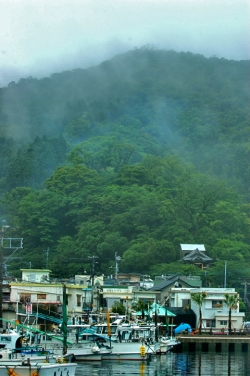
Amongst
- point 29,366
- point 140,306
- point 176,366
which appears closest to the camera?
point 29,366

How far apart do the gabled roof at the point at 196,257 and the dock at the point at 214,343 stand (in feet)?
117

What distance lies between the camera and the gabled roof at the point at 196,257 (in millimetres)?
91000

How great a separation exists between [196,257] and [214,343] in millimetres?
37231

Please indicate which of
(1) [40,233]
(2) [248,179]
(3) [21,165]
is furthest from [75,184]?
(2) [248,179]

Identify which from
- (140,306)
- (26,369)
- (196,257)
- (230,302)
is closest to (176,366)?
(26,369)

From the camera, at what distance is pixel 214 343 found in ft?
178

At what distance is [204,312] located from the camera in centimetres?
6259

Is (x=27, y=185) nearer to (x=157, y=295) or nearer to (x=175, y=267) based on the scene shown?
(x=175, y=267)

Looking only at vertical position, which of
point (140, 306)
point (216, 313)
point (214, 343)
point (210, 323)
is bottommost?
point (214, 343)

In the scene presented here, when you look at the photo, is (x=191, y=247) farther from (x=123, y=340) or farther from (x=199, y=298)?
(x=123, y=340)

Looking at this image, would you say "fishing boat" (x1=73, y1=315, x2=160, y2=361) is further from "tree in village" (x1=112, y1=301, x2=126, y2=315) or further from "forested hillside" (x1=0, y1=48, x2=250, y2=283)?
"forested hillside" (x1=0, y1=48, x2=250, y2=283)

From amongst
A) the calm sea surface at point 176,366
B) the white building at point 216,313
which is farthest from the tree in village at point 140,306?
the calm sea surface at point 176,366

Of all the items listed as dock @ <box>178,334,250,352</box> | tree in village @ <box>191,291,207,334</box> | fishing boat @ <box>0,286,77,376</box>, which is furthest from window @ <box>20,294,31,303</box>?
fishing boat @ <box>0,286,77,376</box>

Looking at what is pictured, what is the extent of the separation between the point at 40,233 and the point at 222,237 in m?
24.9
